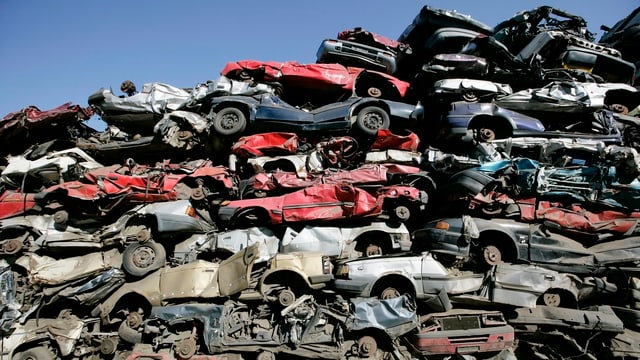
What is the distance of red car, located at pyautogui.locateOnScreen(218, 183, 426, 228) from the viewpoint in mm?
8133

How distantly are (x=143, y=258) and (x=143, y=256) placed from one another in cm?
5

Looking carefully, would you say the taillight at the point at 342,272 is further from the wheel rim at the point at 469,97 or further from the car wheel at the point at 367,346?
the wheel rim at the point at 469,97

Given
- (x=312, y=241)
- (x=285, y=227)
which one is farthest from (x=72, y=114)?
(x=312, y=241)

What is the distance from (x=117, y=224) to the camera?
8.44 meters

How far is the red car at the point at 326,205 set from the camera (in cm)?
813

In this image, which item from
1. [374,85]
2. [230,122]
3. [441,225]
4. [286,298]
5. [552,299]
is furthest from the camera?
[374,85]

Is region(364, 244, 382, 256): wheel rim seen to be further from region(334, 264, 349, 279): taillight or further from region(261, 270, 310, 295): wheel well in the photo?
region(261, 270, 310, 295): wheel well

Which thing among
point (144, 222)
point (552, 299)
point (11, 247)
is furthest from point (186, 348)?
point (552, 299)

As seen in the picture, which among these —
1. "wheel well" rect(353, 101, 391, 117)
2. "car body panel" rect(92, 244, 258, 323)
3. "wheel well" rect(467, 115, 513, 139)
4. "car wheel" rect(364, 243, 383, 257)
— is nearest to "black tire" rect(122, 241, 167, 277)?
"car body panel" rect(92, 244, 258, 323)

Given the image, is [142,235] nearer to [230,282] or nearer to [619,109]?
[230,282]

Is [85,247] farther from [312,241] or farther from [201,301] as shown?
[312,241]

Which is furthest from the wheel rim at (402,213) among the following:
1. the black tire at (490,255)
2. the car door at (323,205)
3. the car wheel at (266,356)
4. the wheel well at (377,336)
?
the car wheel at (266,356)

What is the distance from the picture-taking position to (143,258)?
26.0 ft

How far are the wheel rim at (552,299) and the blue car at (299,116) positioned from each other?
5787 millimetres
